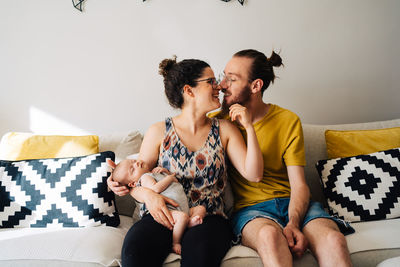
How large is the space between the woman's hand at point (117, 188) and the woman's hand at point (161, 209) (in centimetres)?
19

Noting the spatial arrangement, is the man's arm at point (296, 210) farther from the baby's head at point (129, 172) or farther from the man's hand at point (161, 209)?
the baby's head at point (129, 172)

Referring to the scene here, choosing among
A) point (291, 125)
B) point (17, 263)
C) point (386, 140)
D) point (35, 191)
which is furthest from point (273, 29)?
point (17, 263)

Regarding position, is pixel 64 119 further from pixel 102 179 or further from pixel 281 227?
pixel 281 227

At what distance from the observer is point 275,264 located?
3.47ft

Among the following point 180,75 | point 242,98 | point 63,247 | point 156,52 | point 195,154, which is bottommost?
point 63,247

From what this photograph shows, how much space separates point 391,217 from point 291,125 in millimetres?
736

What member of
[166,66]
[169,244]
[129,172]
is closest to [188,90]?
[166,66]

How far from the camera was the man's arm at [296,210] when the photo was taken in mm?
1182

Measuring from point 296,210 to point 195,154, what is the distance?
57 centimetres

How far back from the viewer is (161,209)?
129 cm

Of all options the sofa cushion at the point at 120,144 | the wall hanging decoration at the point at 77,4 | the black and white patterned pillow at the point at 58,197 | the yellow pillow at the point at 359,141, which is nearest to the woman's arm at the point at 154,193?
the black and white patterned pillow at the point at 58,197

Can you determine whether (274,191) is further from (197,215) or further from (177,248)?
(177,248)

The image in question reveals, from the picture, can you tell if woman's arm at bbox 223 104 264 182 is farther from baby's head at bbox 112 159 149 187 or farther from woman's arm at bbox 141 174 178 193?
baby's head at bbox 112 159 149 187

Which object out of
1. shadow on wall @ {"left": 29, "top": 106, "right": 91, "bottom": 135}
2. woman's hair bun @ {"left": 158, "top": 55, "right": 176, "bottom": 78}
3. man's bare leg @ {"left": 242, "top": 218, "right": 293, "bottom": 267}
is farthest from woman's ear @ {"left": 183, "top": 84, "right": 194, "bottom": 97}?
shadow on wall @ {"left": 29, "top": 106, "right": 91, "bottom": 135}
